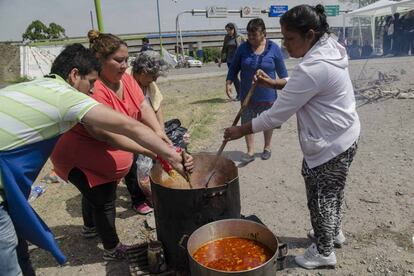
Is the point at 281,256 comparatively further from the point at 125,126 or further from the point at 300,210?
the point at 125,126

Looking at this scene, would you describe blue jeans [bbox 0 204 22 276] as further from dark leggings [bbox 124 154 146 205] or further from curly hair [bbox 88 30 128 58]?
dark leggings [bbox 124 154 146 205]

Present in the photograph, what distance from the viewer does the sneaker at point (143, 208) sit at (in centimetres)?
424

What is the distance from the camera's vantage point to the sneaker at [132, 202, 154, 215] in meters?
4.24

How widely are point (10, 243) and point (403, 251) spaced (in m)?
3.08

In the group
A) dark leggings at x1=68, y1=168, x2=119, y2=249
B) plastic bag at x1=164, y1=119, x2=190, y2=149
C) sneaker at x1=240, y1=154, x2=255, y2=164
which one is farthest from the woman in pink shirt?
sneaker at x1=240, y1=154, x2=255, y2=164

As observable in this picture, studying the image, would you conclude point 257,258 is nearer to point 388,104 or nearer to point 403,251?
point 403,251

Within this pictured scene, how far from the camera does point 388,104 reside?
8555 millimetres

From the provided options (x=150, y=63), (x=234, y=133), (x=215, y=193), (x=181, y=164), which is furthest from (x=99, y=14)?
(x=215, y=193)

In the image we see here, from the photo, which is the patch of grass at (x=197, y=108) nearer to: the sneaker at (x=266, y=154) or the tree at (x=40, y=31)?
the sneaker at (x=266, y=154)

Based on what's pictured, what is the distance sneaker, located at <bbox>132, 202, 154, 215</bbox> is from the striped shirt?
239 cm

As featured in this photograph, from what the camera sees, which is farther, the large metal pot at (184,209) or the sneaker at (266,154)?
the sneaker at (266,154)

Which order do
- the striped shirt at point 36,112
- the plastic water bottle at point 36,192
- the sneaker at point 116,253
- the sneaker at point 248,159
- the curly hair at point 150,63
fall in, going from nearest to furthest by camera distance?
the striped shirt at point 36,112 < the sneaker at point 116,253 < the curly hair at point 150,63 < the plastic water bottle at point 36,192 < the sneaker at point 248,159

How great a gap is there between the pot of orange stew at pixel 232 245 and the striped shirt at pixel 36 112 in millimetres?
1122

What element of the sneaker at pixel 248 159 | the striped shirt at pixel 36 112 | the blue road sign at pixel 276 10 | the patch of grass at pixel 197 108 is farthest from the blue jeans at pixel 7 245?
the blue road sign at pixel 276 10
